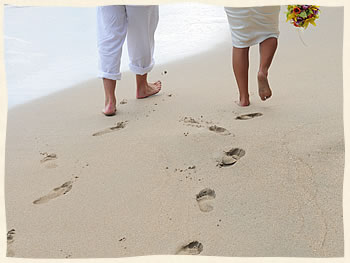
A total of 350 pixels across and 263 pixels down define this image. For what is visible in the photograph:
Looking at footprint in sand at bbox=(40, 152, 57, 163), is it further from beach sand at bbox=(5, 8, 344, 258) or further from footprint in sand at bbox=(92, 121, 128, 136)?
footprint in sand at bbox=(92, 121, 128, 136)

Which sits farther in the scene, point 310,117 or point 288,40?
point 288,40

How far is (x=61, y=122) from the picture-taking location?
1818 millimetres

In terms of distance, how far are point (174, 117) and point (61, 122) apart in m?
0.43

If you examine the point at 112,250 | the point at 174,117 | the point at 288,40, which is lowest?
the point at 112,250

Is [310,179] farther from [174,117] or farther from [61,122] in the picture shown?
[61,122]

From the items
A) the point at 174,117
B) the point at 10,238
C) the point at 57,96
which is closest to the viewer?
the point at 10,238

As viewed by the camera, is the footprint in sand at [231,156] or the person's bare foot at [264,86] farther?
the person's bare foot at [264,86]

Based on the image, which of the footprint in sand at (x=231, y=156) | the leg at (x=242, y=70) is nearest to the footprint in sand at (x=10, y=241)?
the footprint in sand at (x=231, y=156)

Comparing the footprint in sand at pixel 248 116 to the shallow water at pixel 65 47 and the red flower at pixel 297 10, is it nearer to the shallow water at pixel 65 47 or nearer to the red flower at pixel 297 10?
the shallow water at pixel 65 47

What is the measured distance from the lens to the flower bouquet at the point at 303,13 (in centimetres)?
128

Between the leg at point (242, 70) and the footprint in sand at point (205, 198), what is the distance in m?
0.56

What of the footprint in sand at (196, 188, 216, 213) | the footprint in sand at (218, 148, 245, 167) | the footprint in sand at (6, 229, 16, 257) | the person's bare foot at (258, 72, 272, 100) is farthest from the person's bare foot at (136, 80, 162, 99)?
the footprint in sand at (6, 229, 16, 257)

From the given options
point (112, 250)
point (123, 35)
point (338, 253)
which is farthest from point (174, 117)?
point (338, 253)

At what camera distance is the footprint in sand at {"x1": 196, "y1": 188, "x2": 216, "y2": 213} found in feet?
4.26
